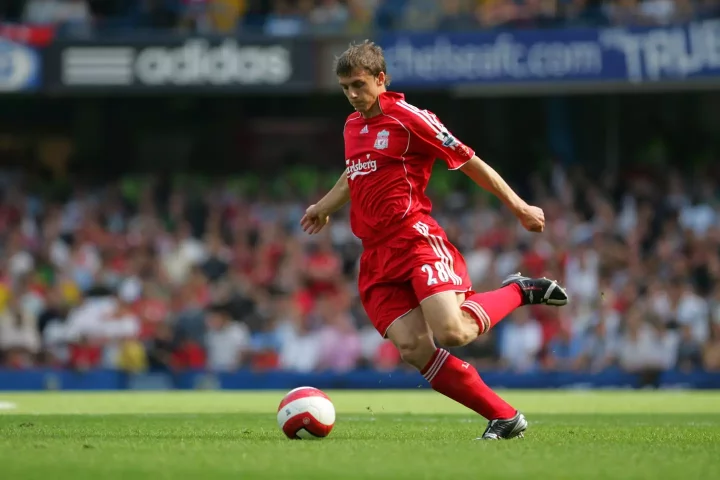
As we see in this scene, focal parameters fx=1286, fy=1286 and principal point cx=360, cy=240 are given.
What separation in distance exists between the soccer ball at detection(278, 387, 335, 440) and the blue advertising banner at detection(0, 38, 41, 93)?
1414 centimetres

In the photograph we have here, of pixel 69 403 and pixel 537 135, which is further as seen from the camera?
pixel 537 135

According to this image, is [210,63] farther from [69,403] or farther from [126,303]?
[69,403]

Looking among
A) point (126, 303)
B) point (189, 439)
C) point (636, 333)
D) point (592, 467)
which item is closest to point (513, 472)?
point (592, 467)

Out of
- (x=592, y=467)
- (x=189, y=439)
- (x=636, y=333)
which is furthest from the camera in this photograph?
(x=636, y=333)

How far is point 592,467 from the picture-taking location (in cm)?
583

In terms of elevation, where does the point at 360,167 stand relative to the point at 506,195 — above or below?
above

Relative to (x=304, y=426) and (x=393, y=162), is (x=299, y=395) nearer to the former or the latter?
(x=304, y=426)

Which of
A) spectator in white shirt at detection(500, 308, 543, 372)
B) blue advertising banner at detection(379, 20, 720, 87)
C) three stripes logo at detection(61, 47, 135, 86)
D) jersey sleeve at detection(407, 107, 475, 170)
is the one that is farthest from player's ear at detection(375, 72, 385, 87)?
three stripes logo at detection(61, 47, 135, 86)

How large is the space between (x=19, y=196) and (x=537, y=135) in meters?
8.88

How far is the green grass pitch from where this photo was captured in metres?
5.66

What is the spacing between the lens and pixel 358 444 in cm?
707

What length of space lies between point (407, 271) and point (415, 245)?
0.53 feet

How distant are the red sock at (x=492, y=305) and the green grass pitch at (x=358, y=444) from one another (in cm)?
70

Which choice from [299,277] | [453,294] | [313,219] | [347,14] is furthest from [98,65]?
[453,294]
